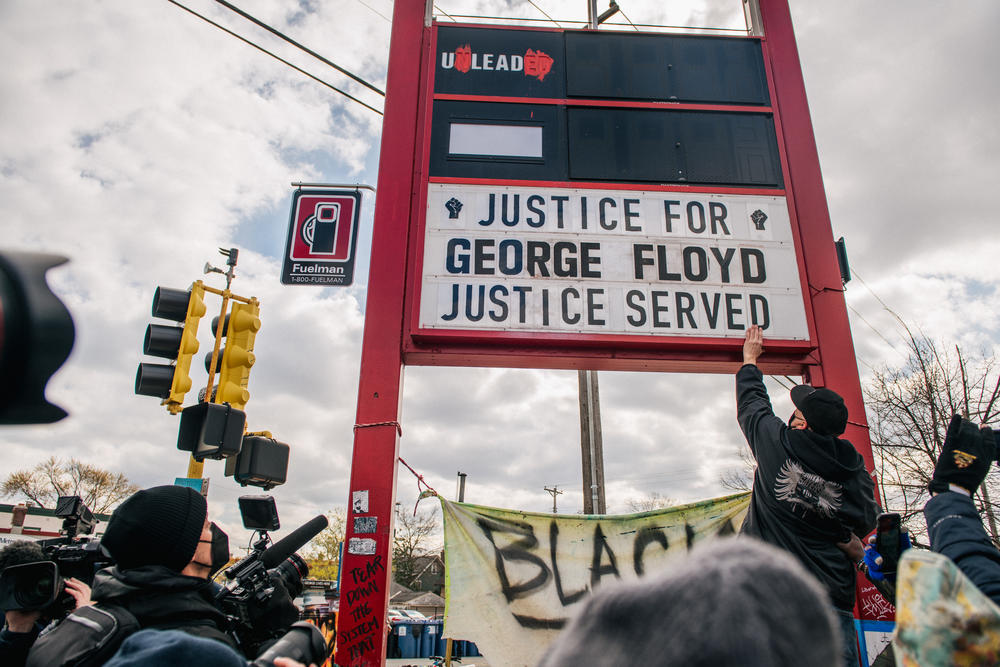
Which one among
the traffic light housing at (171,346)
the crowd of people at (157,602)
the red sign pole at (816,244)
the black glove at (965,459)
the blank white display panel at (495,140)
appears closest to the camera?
the crowd of people at (157,602)

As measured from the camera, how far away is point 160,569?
6.41 feet

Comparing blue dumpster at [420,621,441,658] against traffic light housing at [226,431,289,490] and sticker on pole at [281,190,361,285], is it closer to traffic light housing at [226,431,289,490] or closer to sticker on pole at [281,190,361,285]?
traffic light housing at [226,431,289,490]

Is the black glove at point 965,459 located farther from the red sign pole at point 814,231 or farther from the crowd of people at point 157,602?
the red sign pole at point 814,231

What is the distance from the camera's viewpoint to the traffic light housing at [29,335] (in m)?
0.78

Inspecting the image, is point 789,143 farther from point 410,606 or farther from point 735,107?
point 410,606

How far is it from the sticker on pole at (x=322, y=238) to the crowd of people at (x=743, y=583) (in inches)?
126

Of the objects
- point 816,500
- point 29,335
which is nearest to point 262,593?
point 29,335

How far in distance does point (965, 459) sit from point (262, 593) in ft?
7.95

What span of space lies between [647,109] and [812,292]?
2.24 meters

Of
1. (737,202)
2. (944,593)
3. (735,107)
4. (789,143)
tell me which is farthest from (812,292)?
(944,593)

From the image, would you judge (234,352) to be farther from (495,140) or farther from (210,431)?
(495,140)

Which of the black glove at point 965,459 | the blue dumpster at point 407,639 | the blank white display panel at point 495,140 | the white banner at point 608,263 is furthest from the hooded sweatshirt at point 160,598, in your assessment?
the blue dumpster at point 407,639

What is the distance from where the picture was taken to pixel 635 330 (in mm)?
4949

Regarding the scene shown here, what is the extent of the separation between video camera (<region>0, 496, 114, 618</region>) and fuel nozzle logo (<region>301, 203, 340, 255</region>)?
10.8 ft
